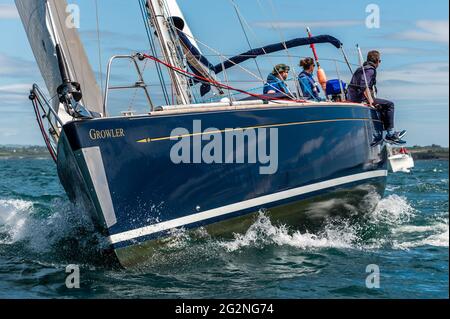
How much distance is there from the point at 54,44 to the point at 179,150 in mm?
1901

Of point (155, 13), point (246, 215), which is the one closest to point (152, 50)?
point (155, 13)

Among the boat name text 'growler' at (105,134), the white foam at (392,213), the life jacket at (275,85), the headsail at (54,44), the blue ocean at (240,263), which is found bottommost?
the blue ocean at (240,263)

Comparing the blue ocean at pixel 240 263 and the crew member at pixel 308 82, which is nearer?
the blue ocean at pixel 240 263

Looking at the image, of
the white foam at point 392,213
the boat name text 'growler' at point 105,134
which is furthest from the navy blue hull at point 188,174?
the white foam at point 392,213

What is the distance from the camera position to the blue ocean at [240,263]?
674 cm

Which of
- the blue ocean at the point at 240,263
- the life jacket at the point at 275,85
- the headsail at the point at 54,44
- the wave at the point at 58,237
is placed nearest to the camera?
the blue ocean at the point at 240,263

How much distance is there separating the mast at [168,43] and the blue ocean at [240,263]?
1.95 metres

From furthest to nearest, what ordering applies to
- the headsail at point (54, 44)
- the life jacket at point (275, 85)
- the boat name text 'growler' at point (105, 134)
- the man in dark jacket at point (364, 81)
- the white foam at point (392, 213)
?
the white foam at point (392, 213) → the man in dark jacket at point (364, 81) → the life jacket at point (275, 85) → the headsail at point (54, 44) → the boat name text 'growler' at point (105, 134)

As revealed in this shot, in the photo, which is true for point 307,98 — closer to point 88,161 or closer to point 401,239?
point 401,239

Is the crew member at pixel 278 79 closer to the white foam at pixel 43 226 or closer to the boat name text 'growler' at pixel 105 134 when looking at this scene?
the boat name text 'growler' at pixel 105 134

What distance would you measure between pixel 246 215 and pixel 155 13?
3.02 metres

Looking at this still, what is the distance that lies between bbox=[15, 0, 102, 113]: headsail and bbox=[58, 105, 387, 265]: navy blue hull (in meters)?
1.07

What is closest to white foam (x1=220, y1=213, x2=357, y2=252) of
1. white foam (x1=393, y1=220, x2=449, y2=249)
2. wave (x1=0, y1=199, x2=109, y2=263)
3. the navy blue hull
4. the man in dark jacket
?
the navy blue hull

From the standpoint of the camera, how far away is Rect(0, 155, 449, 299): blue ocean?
22.1ft
